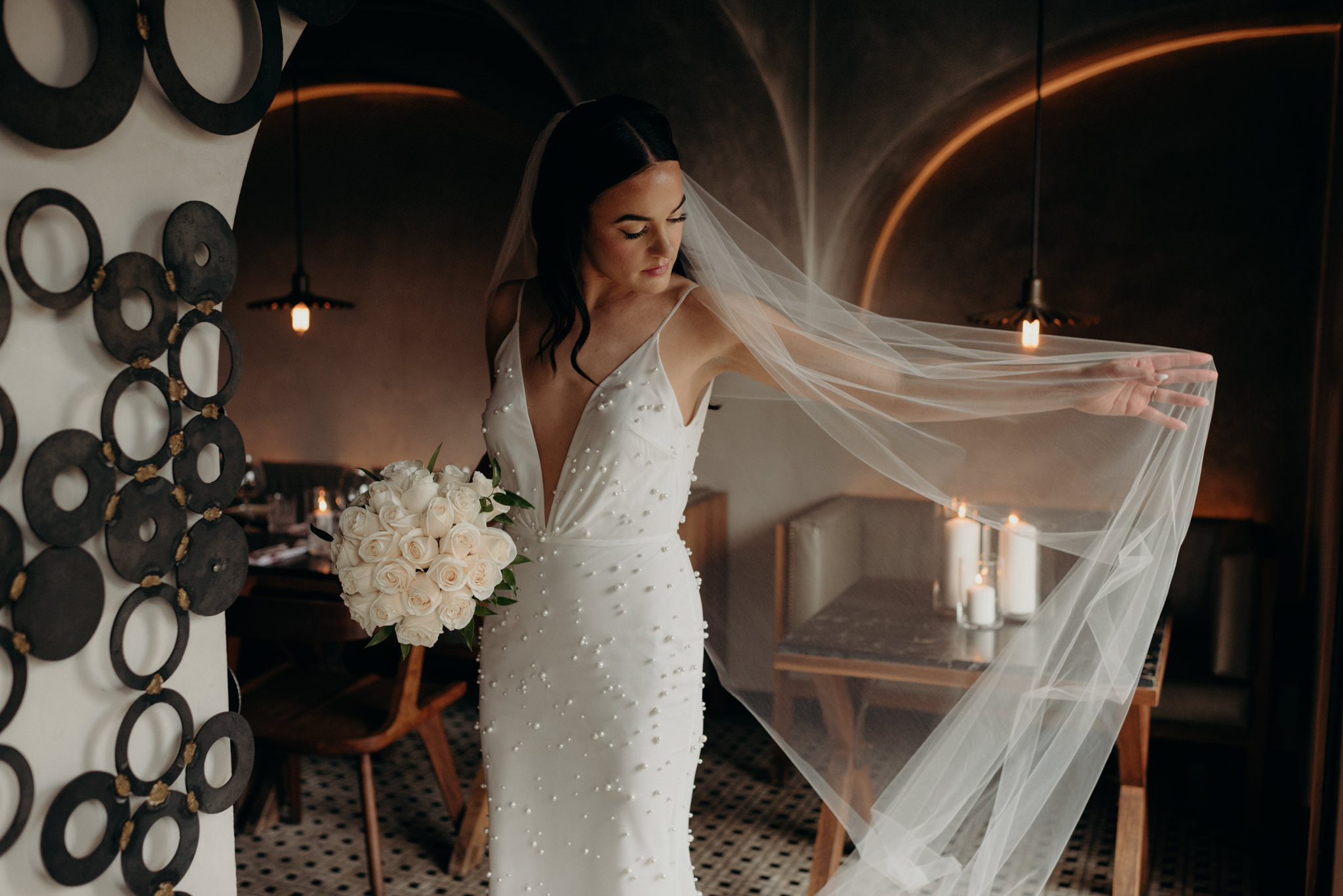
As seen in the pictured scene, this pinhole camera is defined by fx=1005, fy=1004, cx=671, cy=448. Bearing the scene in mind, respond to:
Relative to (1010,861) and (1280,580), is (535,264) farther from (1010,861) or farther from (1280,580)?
Result: (1280,580)

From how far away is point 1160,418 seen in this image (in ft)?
6.10

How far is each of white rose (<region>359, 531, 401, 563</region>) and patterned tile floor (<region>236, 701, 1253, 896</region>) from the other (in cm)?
187

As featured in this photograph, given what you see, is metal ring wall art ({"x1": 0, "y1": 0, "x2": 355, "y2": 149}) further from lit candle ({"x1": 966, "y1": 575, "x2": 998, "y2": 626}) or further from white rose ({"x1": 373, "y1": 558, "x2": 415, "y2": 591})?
lit candle ({"x1": 966, "y1": 575, "x2": 998, "y2": 626})

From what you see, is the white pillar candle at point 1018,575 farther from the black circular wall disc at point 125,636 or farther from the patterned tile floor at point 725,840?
the black circular wall disc at point 125,636

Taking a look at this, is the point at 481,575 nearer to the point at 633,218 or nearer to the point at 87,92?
the point at 633,218

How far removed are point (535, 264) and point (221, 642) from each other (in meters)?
1.19

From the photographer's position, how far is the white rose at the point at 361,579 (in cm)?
171

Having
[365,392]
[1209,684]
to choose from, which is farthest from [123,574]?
[365,392]

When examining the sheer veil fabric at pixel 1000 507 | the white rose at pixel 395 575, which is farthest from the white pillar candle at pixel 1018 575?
the white rose at pixel 395 575

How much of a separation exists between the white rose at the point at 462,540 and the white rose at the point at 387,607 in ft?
0.37

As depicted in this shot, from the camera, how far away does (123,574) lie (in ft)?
4.35

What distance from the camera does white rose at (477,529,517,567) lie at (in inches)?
69.5

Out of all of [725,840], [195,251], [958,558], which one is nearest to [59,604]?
[195,251]

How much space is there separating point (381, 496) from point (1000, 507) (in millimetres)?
1222
